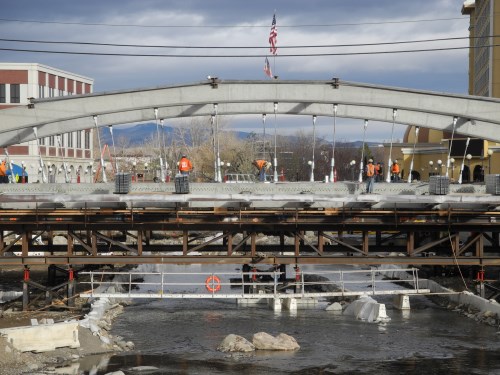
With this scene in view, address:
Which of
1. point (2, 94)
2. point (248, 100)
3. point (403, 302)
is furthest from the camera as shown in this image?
point (2, 94)

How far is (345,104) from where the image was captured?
133ft

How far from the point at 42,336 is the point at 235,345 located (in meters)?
6.09

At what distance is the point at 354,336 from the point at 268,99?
41.1ft

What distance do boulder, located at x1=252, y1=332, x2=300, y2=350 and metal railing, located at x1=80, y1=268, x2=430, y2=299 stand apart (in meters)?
7.83

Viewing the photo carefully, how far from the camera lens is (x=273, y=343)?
2947 cm

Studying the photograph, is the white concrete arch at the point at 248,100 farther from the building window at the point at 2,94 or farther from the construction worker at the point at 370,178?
the building window at the point at 2,94

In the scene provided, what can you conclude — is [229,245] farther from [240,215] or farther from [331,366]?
[331,366]

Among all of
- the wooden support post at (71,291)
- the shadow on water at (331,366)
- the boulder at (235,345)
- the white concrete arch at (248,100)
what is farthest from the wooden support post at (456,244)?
the wooden support post at (71,291)

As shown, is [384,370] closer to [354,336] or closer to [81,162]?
[354,336]

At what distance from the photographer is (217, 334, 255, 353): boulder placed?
95.8 ft

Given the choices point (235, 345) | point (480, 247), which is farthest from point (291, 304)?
point (235, 345)

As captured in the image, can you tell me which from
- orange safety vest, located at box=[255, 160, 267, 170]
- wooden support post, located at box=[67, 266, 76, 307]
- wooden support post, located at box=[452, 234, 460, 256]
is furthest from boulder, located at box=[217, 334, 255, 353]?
orange safety vest, located at box=[255, 160, 267, 170]

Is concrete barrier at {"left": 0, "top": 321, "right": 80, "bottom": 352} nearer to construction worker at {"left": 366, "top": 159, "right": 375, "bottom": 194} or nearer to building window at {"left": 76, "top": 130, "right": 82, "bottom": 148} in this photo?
construction worker at {"left": 366, "top": 159, "right": 375, "bottom": 194}

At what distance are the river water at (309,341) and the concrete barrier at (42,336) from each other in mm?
1525
